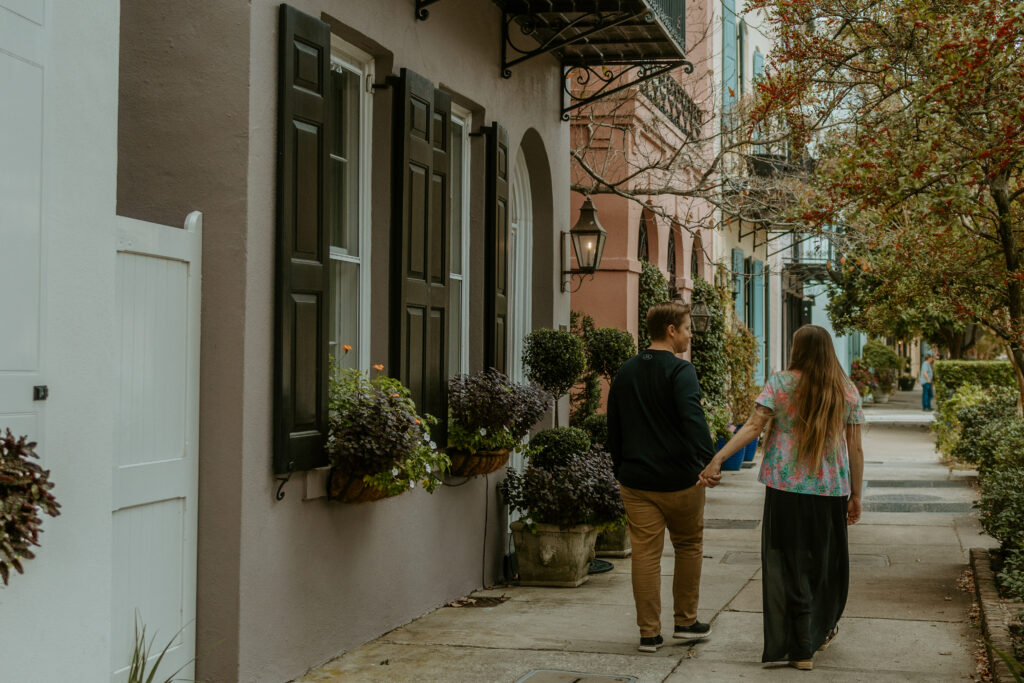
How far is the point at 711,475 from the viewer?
638 centimetres

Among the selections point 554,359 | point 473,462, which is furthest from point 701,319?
point 473,462

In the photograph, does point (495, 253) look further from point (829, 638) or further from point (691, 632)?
point (829, 638)

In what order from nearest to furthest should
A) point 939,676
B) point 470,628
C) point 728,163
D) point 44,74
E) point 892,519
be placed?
point 44,74, point 939,676, point 470,628, point 892,519, point 728,163

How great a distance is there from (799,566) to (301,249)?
3017 millimetres

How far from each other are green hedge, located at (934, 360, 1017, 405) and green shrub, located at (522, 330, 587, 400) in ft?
52.0

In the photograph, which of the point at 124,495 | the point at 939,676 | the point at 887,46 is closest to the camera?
the point at 124,495

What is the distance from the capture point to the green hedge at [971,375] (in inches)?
933

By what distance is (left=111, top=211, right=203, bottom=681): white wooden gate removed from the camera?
197 inches

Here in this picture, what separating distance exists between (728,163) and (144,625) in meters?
15.4

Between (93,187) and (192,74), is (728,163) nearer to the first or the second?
(192,74)

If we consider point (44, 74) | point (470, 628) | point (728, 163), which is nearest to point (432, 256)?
point (470, 628)

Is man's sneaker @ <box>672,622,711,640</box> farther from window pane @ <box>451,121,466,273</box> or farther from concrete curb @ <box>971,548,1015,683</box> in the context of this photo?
window pane @ <box>451,121,466,273</box>

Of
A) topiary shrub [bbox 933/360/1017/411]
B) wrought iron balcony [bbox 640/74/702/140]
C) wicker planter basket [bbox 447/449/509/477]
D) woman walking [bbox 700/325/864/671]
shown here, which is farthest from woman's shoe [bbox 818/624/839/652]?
topiary shrub [bbox 933/360/1017/411]

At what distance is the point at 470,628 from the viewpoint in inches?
287
